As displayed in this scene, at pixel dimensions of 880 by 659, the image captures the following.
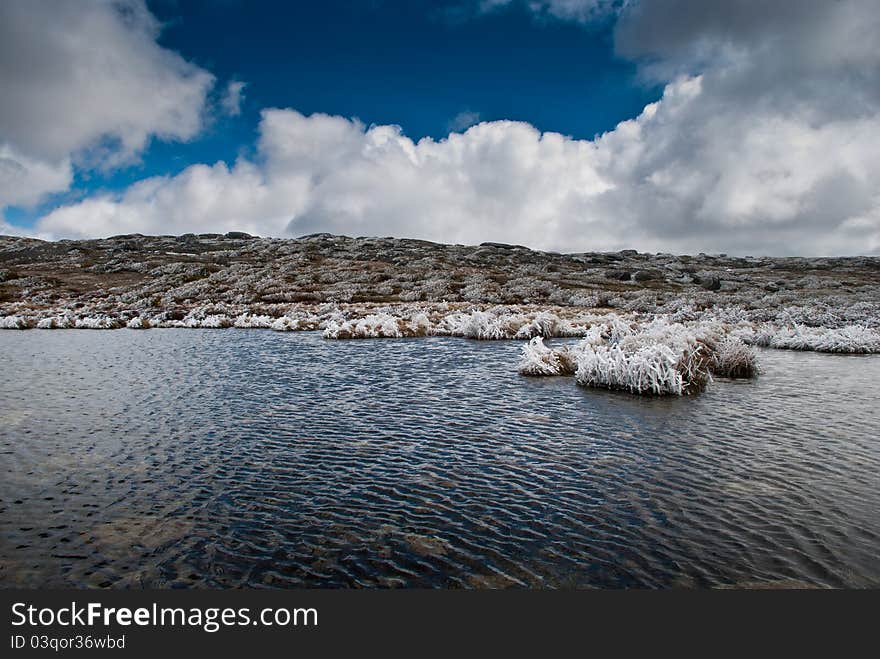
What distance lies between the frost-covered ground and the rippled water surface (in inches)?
124

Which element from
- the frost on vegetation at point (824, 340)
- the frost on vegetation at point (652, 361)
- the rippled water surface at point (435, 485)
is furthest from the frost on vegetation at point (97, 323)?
the frost on vegetation at point (824, 340)

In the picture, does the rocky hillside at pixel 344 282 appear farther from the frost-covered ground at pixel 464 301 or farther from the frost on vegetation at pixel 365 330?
the frost on vegetation at pixel 365 330

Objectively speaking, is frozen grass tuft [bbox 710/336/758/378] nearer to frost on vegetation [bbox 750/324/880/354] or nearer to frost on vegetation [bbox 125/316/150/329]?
frost on vegetation [bbox 750/324/880/354]

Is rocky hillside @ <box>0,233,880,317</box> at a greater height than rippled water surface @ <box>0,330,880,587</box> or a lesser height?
greater

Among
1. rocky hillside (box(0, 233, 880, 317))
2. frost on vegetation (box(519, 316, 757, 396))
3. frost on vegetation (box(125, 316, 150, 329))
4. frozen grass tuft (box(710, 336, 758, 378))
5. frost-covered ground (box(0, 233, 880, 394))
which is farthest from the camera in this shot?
rocky hillside (box(0, 233, 880, 317))

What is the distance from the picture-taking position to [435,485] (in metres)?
10.1

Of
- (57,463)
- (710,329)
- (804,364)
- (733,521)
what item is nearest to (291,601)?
(733,521)

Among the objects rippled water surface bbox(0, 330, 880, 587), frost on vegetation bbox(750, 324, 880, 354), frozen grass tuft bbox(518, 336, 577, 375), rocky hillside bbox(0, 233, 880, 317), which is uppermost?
rocky hillside bbox(0, 233, 880, 317)

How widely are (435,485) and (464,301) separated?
212 feet

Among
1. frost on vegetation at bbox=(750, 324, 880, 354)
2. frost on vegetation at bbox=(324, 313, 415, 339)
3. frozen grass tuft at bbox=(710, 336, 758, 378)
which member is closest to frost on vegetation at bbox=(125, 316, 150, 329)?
frost on vegetation at bbox=(324, 313, 415, 339)

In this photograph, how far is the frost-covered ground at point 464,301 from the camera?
22.5 m

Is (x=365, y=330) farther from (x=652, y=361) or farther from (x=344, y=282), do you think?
(x=344, y=282)

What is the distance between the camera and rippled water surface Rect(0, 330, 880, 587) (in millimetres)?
7129

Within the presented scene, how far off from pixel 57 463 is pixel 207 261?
→ 395ft
